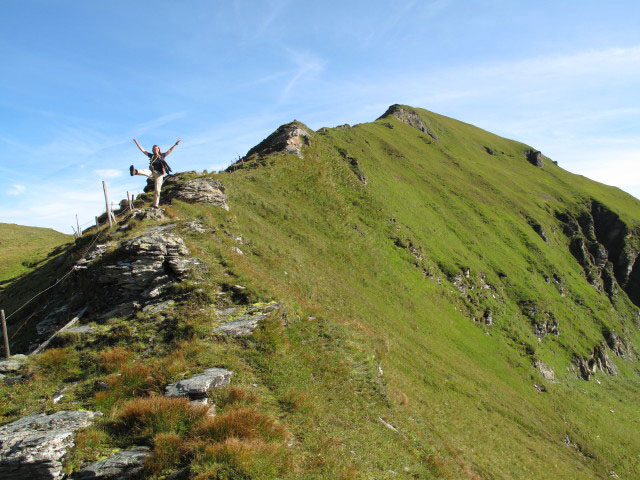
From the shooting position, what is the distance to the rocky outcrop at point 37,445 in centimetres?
793

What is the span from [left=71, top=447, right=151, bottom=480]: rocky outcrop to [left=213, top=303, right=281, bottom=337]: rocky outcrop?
5.91 meters

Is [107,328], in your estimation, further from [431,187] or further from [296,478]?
[431,187]

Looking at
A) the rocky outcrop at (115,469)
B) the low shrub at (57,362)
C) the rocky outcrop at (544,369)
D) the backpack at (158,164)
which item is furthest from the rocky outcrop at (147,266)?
the rocky outcrop at (544,369)

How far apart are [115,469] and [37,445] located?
203cm

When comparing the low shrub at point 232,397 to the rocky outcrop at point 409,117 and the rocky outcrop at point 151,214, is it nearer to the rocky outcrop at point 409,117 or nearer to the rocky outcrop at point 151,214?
the rocky outcrop at point 151,214

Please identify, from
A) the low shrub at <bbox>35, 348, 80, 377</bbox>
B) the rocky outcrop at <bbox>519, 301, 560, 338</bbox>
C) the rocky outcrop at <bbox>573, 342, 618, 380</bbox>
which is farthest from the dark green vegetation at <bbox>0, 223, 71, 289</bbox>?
the rocky outcrop at <bbox>573, 342, 618, 380</bbox>

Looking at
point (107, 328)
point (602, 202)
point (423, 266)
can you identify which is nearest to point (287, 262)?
point (107, 328)

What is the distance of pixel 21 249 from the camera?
51250 millimetres

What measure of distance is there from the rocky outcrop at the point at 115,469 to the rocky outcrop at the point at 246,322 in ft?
19.4

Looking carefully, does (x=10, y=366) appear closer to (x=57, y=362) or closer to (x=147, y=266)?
(x=57, y=362)

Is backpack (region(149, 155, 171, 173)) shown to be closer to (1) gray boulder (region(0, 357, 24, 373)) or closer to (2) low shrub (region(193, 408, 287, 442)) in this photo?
(1) gray boulder (region(0, 357, 24, 373))

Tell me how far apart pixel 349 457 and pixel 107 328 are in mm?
10701

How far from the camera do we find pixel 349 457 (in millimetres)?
10242

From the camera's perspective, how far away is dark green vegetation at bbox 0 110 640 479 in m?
10.3
